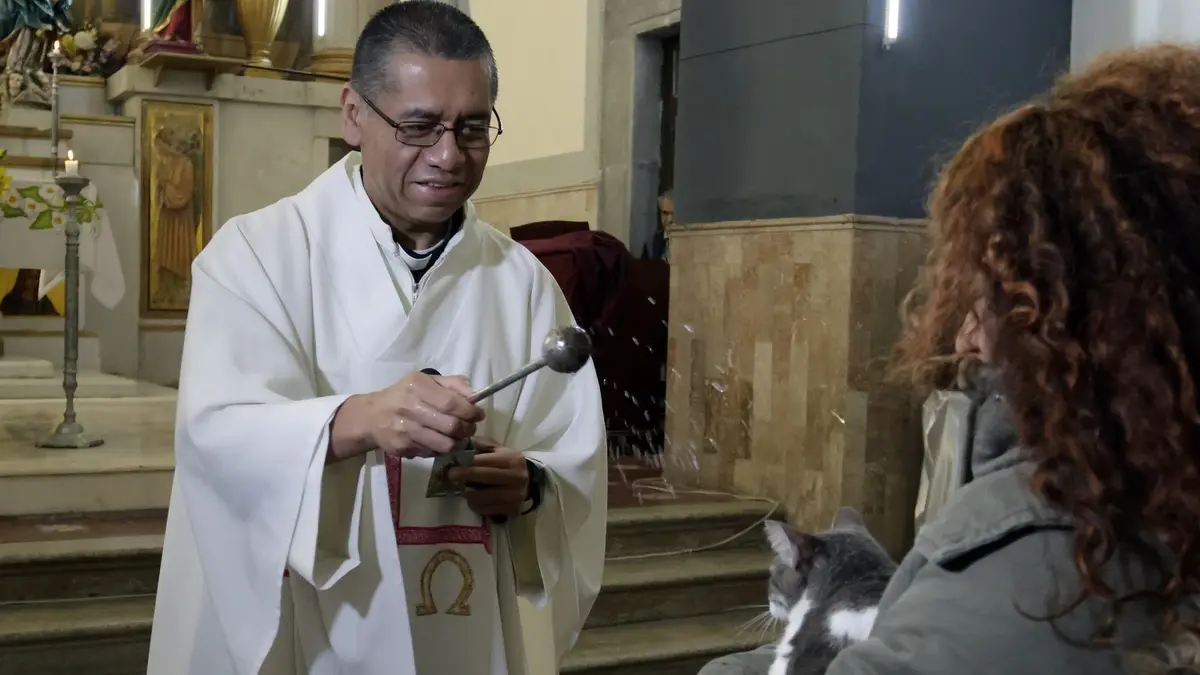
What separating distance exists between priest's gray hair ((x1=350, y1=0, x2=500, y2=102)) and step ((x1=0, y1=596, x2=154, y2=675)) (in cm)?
223

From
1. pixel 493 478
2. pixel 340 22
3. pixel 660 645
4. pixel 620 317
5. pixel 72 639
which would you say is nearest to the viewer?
pixel 493 478

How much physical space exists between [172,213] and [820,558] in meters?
7.56

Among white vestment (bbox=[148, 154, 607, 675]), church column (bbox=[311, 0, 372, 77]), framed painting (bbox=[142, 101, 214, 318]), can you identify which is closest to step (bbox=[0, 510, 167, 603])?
white vestment (bbox=[148, 154, 607, 675])

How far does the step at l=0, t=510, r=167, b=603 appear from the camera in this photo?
3.60 metres

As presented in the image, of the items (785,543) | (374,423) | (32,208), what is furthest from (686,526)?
(32,208)

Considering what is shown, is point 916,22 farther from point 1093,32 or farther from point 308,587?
point 308,587

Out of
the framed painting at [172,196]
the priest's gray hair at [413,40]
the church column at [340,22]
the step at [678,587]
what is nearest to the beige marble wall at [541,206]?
the framed painting at [172,196]

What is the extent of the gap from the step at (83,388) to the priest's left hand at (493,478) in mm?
5521

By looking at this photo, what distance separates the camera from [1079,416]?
94 cm

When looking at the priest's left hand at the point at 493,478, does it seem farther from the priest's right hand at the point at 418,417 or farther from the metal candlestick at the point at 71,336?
the metal candlestick at the point at 71,336

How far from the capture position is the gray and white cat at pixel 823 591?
5.08 ft

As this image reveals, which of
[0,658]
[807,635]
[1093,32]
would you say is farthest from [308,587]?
[1093,32]

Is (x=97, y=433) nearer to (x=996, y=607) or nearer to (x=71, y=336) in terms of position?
(x=71, y=336)

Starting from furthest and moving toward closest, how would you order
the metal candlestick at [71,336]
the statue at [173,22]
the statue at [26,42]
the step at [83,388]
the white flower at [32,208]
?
1. the statue at [173,22]
2. the statue at [26,42]
3. the step at [83,388]
4. the white flower at [32,208]
5. the metal candlestick at [71,336]
